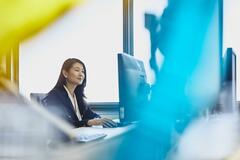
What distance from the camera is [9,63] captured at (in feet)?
2.76

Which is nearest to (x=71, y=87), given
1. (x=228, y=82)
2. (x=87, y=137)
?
(x=87, y=137)

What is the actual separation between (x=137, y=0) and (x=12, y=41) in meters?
0.31

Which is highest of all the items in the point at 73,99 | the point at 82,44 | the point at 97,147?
the point at 82,44

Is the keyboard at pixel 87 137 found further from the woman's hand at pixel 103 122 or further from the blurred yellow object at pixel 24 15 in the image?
the blurred yellow object at pixel 24 15

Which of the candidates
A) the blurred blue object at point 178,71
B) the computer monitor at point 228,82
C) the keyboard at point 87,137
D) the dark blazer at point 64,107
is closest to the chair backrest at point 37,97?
the dark blazer at point 64,107

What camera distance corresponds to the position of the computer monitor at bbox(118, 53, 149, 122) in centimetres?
88

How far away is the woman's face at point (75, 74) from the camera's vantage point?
2.86 feet

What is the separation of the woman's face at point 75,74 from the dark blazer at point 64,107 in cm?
4

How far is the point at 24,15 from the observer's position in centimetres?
85

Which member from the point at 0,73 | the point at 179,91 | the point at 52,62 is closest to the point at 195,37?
the point at 179,91

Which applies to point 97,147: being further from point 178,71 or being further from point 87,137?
point 178,71

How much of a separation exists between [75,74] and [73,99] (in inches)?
2.4

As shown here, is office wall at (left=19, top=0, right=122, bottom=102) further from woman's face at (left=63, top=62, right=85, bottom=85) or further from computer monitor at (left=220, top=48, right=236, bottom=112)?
computer monitor at (left=220, top=48, right=236, bottom=112)

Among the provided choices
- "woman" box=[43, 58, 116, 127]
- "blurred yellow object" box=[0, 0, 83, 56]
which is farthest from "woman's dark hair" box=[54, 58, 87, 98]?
"blurred yellow object" box=[0, 0, 83, 56]
